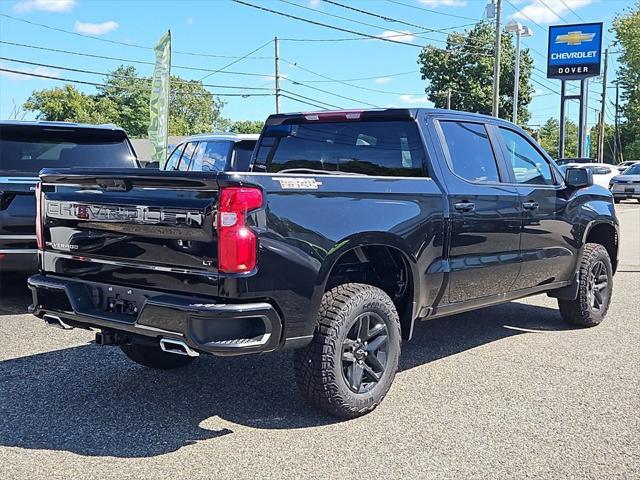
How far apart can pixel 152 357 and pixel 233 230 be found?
1.96 meters

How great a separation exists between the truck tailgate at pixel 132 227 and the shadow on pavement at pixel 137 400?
0.86 meters

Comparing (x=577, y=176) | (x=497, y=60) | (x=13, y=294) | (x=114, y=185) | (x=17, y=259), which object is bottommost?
(x=13, y=294)

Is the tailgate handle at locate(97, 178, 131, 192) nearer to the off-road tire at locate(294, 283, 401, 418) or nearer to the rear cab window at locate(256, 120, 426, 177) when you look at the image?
the off-road tire at locate(294, 283, 401, 418)

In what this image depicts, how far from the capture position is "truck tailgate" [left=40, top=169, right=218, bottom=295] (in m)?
3.61

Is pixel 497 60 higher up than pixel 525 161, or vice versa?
pixel 497 60

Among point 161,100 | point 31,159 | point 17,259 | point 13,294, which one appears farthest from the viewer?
→ point 161,100

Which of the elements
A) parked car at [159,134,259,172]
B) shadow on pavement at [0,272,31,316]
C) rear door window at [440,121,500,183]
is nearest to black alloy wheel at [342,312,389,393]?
rear door window at [440,121,500,183]

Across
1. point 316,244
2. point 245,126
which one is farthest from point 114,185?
point 245,126

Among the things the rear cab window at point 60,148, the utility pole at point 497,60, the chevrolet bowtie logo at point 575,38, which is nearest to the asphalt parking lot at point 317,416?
the rear cab window at point 60,148

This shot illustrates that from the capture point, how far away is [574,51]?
28.5 metres

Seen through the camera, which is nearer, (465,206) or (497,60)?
(465,206)

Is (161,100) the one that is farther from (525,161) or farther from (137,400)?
(137,400)

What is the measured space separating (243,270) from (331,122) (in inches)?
81.6

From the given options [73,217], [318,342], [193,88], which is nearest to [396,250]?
[318,342]
